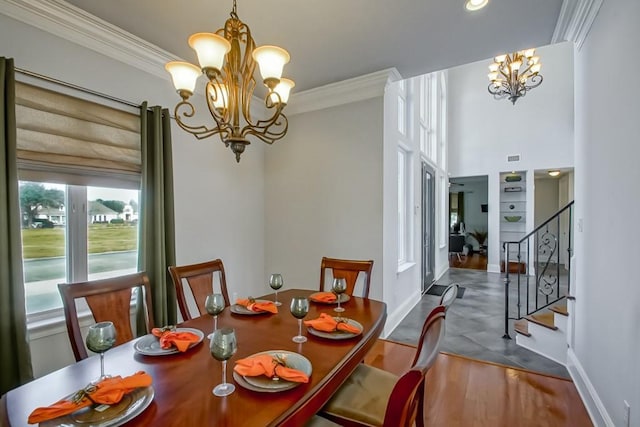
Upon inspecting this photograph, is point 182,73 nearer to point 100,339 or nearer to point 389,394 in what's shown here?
point 100,339

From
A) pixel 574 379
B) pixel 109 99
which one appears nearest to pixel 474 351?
pixel 574 379

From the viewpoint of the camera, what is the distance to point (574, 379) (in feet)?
7.97

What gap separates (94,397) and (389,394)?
50.2 inches

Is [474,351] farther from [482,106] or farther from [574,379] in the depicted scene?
[482,106]

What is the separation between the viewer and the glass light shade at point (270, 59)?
1.62 meters

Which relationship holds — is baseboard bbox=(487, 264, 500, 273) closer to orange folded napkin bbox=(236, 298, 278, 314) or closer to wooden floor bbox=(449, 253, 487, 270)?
wooden floor bbox=(449, 253, 487, 270)

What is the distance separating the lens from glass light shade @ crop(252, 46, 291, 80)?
5.33ft

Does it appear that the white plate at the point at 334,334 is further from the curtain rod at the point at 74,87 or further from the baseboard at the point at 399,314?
the curtain rod at the point at 74,87

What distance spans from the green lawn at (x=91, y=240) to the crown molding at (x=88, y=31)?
56.5 inches

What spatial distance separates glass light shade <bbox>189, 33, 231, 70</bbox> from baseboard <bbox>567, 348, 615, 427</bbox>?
3000 mm

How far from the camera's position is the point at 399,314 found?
3.91 metres

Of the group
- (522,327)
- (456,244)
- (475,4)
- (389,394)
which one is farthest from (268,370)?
(456,244)

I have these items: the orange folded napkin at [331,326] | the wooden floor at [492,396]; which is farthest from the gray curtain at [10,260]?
the wooden floor at [492,396]

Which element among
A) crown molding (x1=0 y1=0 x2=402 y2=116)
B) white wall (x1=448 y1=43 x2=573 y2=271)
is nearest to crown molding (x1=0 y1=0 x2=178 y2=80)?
crown molding (x1=0 y1=0 x2=402 y2=116)
